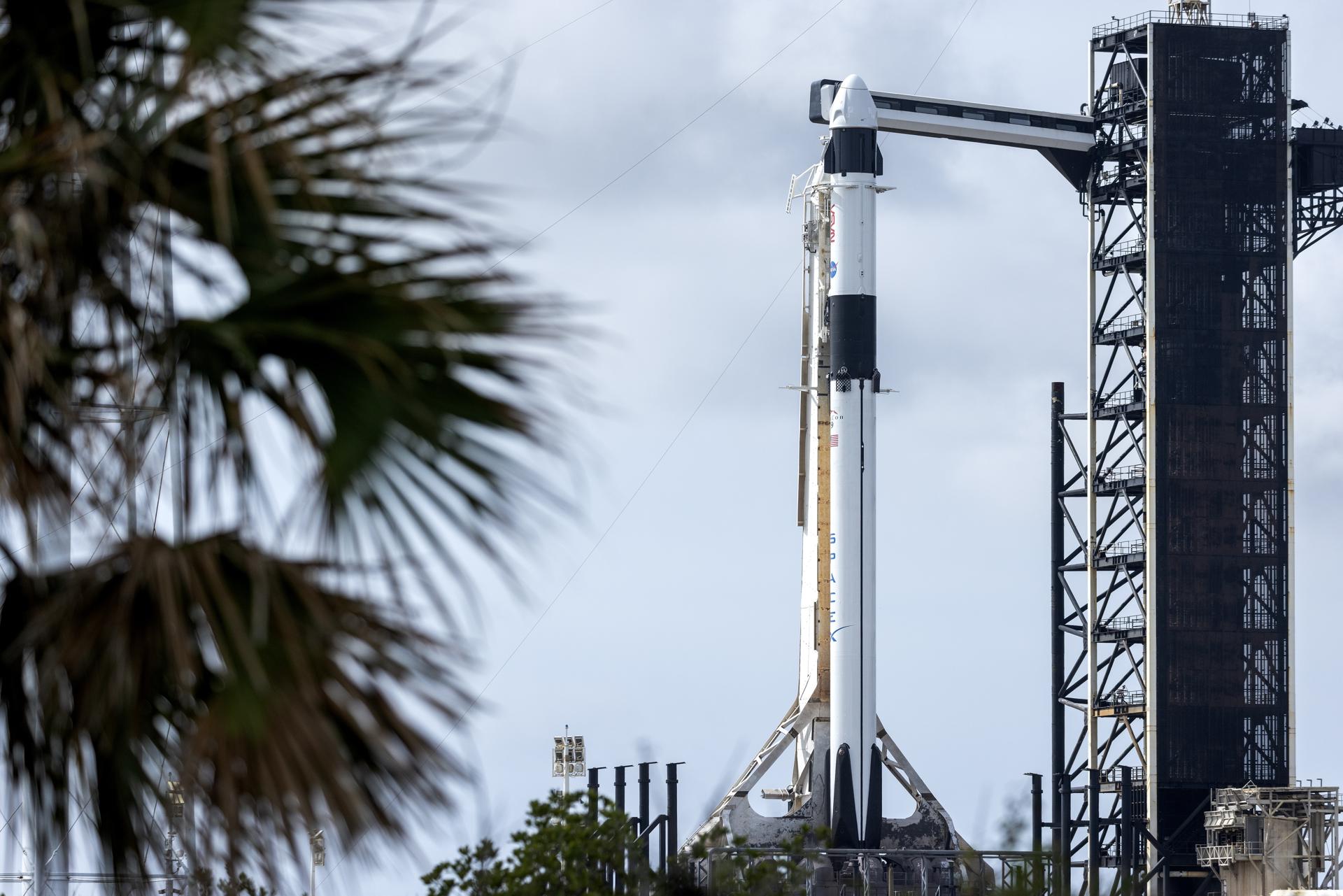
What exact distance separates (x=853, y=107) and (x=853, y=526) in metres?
10.7

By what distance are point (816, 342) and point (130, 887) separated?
1908 inches

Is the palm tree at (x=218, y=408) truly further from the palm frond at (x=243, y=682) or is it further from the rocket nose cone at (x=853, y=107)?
the rocket nose cone at (x=853, y=107)

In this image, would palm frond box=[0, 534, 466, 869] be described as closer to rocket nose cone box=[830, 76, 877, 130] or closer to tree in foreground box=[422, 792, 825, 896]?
tree in foreground box=[422, 792, 825, 896]

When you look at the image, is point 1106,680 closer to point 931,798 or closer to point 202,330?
point 931,798

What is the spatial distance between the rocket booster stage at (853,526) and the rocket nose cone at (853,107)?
2152mm

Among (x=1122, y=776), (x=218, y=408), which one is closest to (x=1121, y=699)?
(x=1122, y=776)

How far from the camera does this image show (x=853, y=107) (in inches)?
2190

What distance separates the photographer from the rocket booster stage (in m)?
53.0

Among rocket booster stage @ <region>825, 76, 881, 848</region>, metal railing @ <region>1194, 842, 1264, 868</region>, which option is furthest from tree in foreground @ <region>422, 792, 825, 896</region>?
metal railing @ <region>1194, 842, 1264, 868</region>

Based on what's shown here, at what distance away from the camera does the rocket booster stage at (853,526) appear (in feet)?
174

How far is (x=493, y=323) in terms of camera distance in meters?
7.35

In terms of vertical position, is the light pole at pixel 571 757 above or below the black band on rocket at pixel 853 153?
below

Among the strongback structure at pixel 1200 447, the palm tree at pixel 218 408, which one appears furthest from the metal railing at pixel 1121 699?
the palm tree at pixel 218 408

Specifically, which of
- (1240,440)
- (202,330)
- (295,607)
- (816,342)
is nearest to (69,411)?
(202,330)
